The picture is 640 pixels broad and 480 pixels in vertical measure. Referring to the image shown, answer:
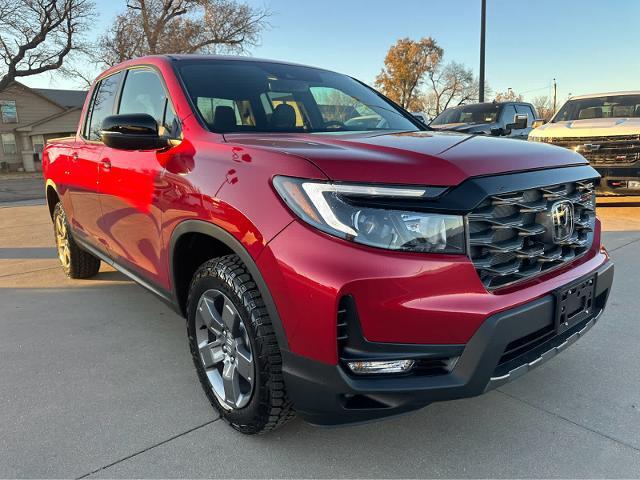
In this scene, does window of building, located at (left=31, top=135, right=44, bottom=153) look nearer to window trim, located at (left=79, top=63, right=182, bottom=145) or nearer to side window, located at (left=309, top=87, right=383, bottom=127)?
window trim, located at (left=79, top=63, right=182, bottom=145)

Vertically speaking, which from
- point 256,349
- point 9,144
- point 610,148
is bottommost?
point 256,349

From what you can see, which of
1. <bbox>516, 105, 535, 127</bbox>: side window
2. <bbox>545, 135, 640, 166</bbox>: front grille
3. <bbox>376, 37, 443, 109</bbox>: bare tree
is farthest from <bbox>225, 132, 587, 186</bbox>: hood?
<bbox>376, 37, 443, 109</bbox>: bare tree

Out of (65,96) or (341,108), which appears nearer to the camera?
(341,108)

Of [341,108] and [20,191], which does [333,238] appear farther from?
[20,191]

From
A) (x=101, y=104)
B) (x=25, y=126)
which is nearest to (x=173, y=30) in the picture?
(x=25, y=126)

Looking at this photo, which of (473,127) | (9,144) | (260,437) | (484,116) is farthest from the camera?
(9,144)

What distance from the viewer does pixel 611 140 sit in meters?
7.43

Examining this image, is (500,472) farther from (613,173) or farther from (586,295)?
(613,173)

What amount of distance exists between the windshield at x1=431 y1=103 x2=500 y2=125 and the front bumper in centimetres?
1006

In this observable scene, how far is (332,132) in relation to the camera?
276 centimetres

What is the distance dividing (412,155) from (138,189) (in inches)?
64.8

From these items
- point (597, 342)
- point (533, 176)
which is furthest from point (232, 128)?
point (597, 342)

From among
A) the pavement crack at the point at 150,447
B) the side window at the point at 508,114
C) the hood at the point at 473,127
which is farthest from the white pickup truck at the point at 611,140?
the pavement crack at the point at 150,447

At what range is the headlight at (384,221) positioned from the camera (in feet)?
5.84
